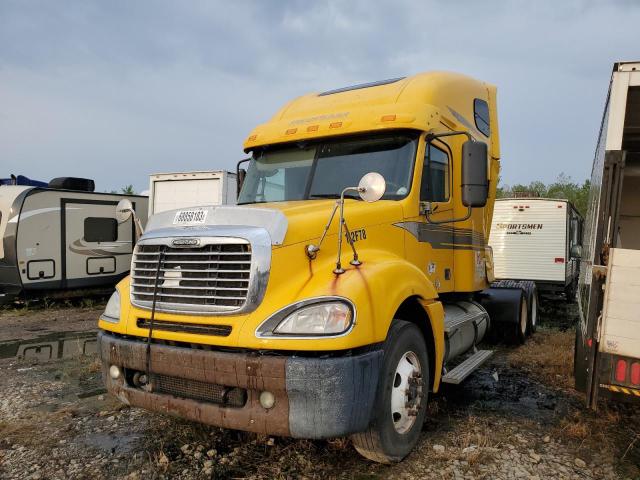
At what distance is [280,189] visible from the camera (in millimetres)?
4906

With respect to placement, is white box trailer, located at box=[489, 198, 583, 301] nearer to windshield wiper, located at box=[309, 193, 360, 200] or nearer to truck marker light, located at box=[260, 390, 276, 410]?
windshield wiper, located at box=[309, 193, 360, 200]

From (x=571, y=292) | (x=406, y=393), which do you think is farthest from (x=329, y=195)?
(x=571, y=292)

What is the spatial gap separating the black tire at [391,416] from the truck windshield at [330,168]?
1.36 metres

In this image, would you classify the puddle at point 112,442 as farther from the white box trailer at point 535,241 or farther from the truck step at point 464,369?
the white box trailer at point 535,241

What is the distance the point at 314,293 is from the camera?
3.09 meters

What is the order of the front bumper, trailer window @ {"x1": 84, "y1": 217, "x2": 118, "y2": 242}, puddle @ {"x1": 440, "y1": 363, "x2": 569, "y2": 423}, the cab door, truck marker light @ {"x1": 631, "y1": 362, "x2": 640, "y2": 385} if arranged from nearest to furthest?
the front bumper → truck marker light @ {"x1": 631, "y1": 362, "x2": 640, "y2": 385} → the cab door → puddle @ {"x1": 440, "y1": 363, "x2": 569, "y2": 423} → trailer window @ {"x1": 84, "y1": 217, "x2": 118, "y2": 242}

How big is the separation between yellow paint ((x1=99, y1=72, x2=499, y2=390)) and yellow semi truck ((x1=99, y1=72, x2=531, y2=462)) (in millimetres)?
14

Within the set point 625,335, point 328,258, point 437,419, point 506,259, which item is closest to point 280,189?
point 328,258

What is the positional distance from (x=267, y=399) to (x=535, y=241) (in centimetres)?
1204

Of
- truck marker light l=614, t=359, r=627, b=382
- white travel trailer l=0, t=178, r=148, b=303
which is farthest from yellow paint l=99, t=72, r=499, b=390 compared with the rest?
white travel trailer l=0, t=178, r=148, b=303

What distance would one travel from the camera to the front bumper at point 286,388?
2896mm

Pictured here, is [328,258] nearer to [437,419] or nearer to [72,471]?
[437,419]

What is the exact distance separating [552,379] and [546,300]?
409 inches

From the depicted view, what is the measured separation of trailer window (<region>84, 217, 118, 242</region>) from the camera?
12.3m
